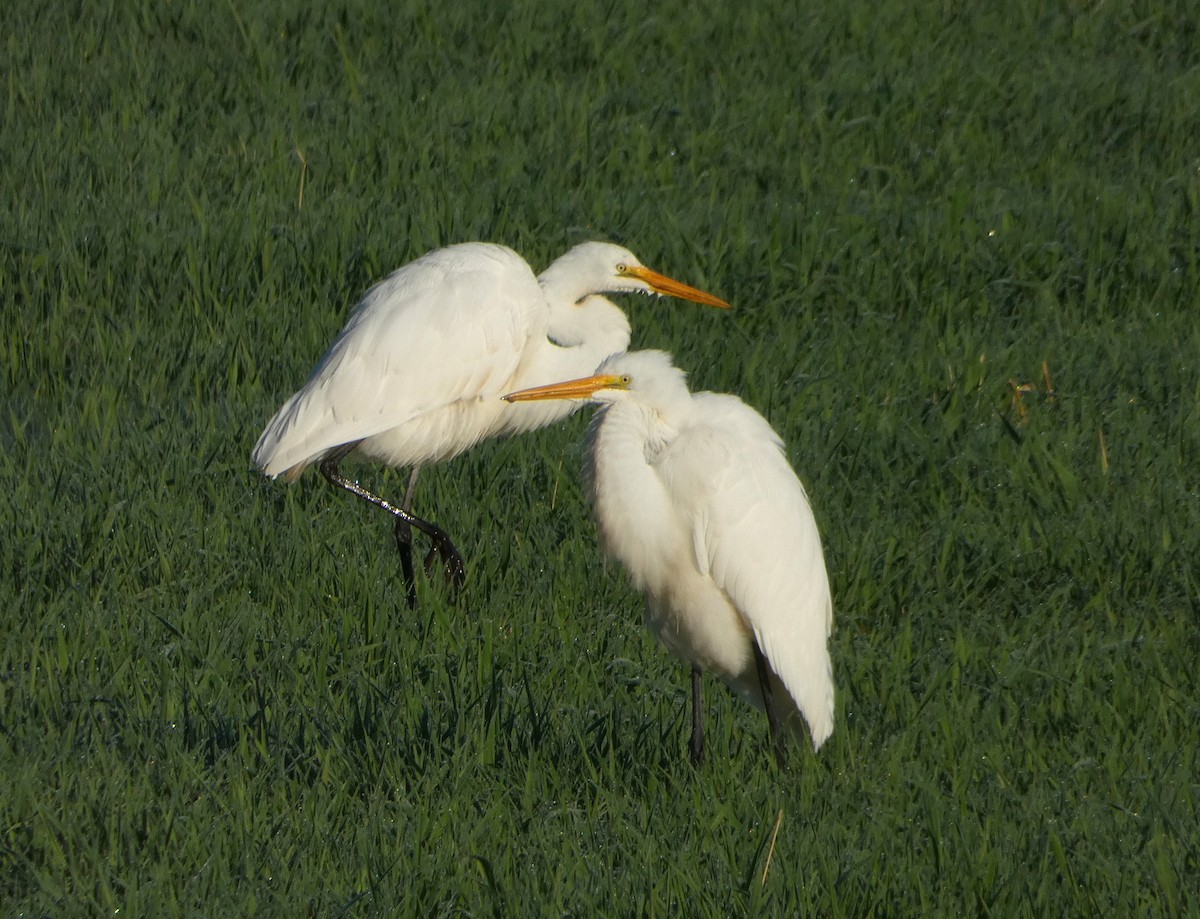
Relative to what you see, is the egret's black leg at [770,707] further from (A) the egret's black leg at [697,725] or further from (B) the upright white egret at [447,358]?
(B) the upright white egret at [447,358]

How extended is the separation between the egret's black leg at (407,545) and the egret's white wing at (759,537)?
1.04m

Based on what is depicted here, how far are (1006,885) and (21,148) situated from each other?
576 centimetres

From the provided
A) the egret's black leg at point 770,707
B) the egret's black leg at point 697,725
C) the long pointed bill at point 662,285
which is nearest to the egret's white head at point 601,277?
the long pointed bill at point 662,285

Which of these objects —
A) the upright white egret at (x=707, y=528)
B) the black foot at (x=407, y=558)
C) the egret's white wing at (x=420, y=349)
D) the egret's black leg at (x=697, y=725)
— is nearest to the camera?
the egret's black leg at (x=697, y=725)

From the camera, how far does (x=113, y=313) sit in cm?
627

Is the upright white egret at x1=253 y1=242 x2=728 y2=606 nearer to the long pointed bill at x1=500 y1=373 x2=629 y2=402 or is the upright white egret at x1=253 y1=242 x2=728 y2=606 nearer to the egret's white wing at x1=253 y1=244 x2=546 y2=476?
the egret's white wing at x1=253 y1=244 x2=546 y2=476

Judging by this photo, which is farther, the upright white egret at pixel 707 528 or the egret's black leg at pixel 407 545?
the egret's black leg at pixel 407 545

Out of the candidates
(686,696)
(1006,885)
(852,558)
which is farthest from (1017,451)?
(1006,885)

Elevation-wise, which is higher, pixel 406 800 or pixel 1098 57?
pixel 406 800

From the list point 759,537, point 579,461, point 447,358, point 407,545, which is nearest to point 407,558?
point 407,545

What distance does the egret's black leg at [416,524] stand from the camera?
4.82 meters

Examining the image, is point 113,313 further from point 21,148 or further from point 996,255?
point 996,255

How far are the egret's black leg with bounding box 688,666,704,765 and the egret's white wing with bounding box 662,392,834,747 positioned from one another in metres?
0.19

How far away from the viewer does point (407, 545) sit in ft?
16.5
